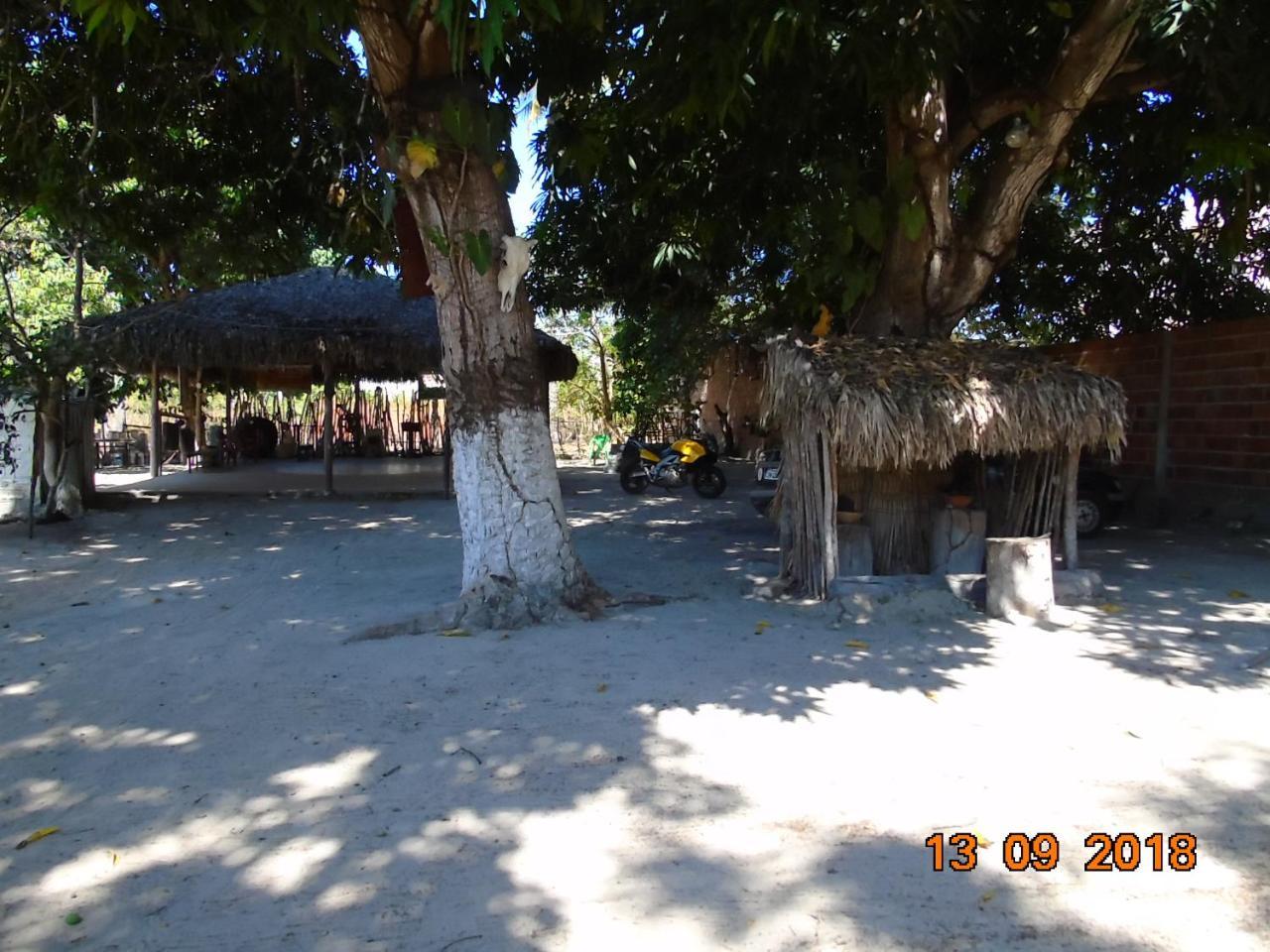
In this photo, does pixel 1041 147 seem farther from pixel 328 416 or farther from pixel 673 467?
pixel 328 416

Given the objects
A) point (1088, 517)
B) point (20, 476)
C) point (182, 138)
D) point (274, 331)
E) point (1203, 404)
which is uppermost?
point (182, 138)

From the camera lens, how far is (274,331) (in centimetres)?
1369

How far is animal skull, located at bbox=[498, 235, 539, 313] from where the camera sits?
6193 mm

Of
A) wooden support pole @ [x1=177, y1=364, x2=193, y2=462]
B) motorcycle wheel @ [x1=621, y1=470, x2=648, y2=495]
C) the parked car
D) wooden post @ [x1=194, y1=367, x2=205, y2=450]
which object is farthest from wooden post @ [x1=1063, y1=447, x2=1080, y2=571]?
wooden support pole @ [x1=177, y1=364, x2=193, y2=462]

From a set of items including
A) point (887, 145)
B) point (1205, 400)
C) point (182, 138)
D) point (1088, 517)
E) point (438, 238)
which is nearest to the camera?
point (438, 238)

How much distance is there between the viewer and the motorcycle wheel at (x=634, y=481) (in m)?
15.2

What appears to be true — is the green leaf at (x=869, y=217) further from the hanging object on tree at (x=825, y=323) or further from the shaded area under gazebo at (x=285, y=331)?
the shaded area under gazebo at (x=285, y=331)

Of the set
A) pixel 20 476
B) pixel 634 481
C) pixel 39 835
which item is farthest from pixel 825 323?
pixel 20 476

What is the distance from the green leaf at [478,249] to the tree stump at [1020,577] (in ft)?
12.9

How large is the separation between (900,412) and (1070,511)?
2.01 metres

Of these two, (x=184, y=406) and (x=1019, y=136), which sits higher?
(x=1019, y=136)

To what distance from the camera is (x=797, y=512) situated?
7152 mm

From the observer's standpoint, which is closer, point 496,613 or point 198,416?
point 496,613
